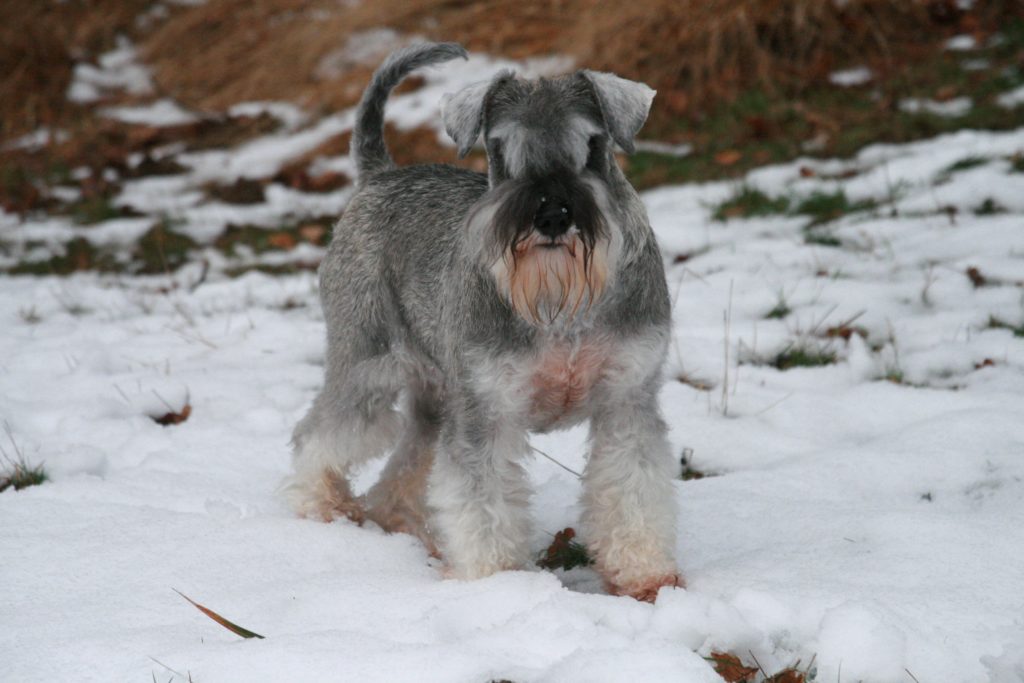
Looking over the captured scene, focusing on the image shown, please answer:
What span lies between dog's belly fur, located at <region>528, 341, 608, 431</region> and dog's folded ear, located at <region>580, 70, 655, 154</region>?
666 millimetres

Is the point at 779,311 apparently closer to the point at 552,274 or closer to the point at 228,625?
the point at 552,274

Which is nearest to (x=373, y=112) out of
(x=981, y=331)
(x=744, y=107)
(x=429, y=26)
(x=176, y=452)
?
(x=176, y=452)

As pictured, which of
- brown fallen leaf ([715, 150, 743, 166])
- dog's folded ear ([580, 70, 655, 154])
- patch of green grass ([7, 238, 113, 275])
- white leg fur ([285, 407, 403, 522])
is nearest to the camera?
dog's folded ear ([580, 70, 655, 154])

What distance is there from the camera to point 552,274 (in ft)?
9.70

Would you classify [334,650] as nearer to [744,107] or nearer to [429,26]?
[744,107]

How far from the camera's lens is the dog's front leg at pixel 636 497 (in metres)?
3.36

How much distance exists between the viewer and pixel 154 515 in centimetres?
390

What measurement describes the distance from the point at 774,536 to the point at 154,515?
239 centimetres

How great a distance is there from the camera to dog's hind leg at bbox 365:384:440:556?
422 centimetres

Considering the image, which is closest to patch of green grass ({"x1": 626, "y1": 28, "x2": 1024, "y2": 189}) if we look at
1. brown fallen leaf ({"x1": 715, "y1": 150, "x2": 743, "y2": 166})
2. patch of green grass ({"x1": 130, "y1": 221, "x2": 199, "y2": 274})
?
brown fallen leaf ({"x1": 715, "y1": 150, "x2": 743, "y2": 166})

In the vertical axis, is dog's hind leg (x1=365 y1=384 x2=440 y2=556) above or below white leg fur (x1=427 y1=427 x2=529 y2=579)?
below

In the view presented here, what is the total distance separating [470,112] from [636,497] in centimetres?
142

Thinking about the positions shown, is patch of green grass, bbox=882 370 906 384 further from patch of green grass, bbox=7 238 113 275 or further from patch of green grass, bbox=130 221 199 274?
patch of green grass, bbox=7 238 113 275

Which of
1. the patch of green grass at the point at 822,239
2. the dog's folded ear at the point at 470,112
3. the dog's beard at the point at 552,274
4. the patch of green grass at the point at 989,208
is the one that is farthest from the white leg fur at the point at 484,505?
the patch of green grass at the point at 989,208
